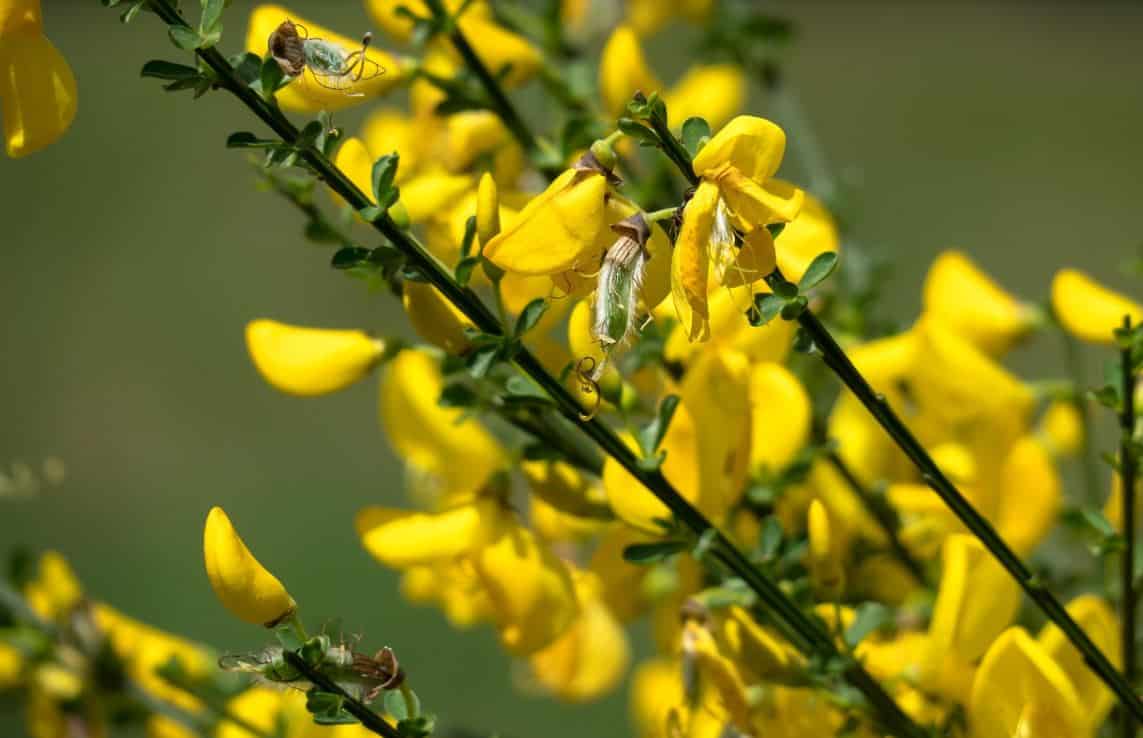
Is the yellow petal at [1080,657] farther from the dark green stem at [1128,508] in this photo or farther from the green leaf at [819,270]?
the green leaf at [819,270]

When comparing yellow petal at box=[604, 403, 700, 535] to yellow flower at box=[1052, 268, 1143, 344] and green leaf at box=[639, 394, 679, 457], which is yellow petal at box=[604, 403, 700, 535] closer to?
green leaf at box=[639, 394, 679, 457]

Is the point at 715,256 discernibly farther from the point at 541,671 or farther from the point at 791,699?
the point at 541,671

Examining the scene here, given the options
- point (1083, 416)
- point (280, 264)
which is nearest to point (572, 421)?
point (1083, 416)

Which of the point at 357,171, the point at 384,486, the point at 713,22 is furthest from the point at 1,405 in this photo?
the point at 357,171

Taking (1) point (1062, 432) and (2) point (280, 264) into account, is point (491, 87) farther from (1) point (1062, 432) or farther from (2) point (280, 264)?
(2) point (280, 264)

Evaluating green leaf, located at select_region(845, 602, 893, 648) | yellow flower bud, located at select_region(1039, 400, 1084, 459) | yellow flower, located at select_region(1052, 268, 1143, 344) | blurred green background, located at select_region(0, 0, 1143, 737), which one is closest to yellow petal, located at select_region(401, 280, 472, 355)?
green leaf, located at select_region(845, 602, 893, 648)
